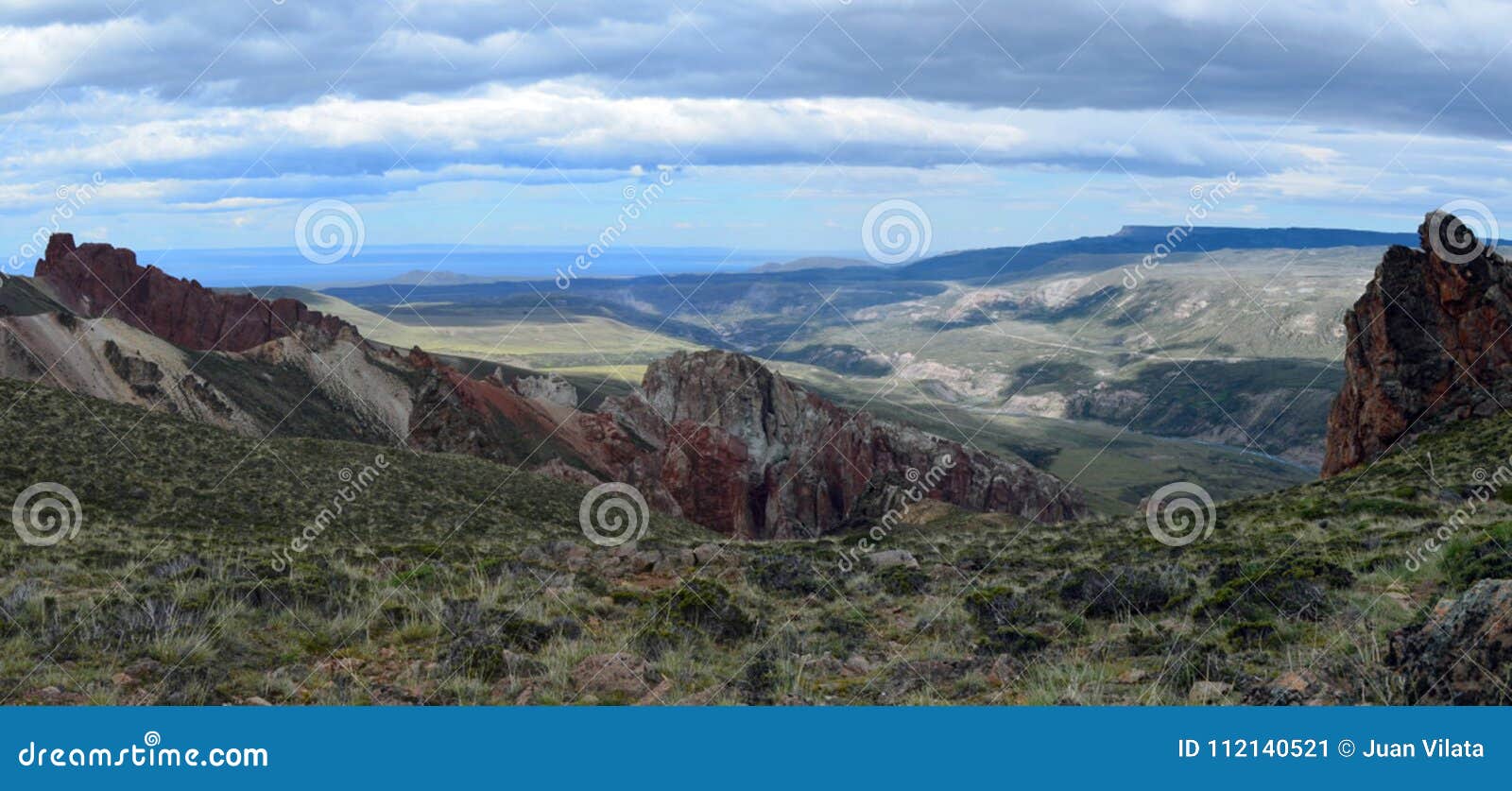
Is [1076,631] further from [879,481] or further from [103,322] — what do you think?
[103,322]

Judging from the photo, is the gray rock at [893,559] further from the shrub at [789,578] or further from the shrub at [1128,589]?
the shrub at [1128,589]

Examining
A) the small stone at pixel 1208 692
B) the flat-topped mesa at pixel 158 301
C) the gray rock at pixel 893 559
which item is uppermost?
the flat-topped mesa at pixel 158 301

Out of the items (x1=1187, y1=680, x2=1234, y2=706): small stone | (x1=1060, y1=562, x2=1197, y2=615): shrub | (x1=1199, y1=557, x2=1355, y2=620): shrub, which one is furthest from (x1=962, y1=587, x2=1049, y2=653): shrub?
(x1=1187, y1=680, x2=1234, y2=706): small stone

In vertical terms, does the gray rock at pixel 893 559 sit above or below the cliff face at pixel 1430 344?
below

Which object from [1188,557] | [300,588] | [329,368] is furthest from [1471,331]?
[329,368]

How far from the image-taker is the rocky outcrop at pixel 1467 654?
27.7 feet

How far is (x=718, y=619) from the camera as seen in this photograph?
14.6 metres

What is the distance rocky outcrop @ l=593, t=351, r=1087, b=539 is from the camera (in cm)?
8662

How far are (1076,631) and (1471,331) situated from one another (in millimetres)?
43034

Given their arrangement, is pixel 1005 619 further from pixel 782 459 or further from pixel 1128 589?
pixel 782 459

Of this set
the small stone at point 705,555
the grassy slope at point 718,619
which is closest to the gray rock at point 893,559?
the grassy slope at point 718,619

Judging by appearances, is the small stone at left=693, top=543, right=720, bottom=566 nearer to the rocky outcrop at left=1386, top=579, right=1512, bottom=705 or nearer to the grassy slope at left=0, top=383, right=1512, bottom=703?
the grassy slope at left=0, top=383, right=1512, bottom=703

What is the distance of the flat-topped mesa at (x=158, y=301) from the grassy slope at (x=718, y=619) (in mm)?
84703

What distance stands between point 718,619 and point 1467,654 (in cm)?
881
